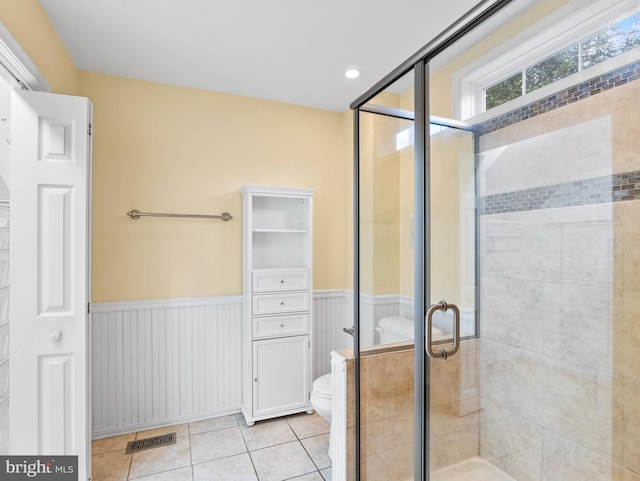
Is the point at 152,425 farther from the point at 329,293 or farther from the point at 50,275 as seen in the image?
the point at 329,293

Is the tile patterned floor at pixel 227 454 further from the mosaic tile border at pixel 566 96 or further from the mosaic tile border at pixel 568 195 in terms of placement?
the mosaic tile border at pixel 566 96

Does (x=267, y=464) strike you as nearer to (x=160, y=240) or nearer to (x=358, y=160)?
(x=160, y=240)

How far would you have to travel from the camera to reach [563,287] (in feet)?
4.08

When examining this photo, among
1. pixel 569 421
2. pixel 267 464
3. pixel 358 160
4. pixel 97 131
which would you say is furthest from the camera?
pixel 97 131

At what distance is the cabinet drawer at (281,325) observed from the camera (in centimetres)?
263

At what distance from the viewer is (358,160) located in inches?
74.1

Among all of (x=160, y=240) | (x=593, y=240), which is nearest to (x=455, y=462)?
(x=593, y=240)

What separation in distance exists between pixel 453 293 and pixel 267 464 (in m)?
1.62

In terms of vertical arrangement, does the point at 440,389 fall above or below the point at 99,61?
below

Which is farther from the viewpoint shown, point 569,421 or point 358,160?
point 358,160

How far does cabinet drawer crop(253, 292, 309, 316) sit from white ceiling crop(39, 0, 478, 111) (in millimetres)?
1659

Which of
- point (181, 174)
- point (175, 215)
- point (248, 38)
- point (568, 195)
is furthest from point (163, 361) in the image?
point (568, 195)

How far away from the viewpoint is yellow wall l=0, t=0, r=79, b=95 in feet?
5.09

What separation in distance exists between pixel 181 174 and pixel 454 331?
2269 mm
